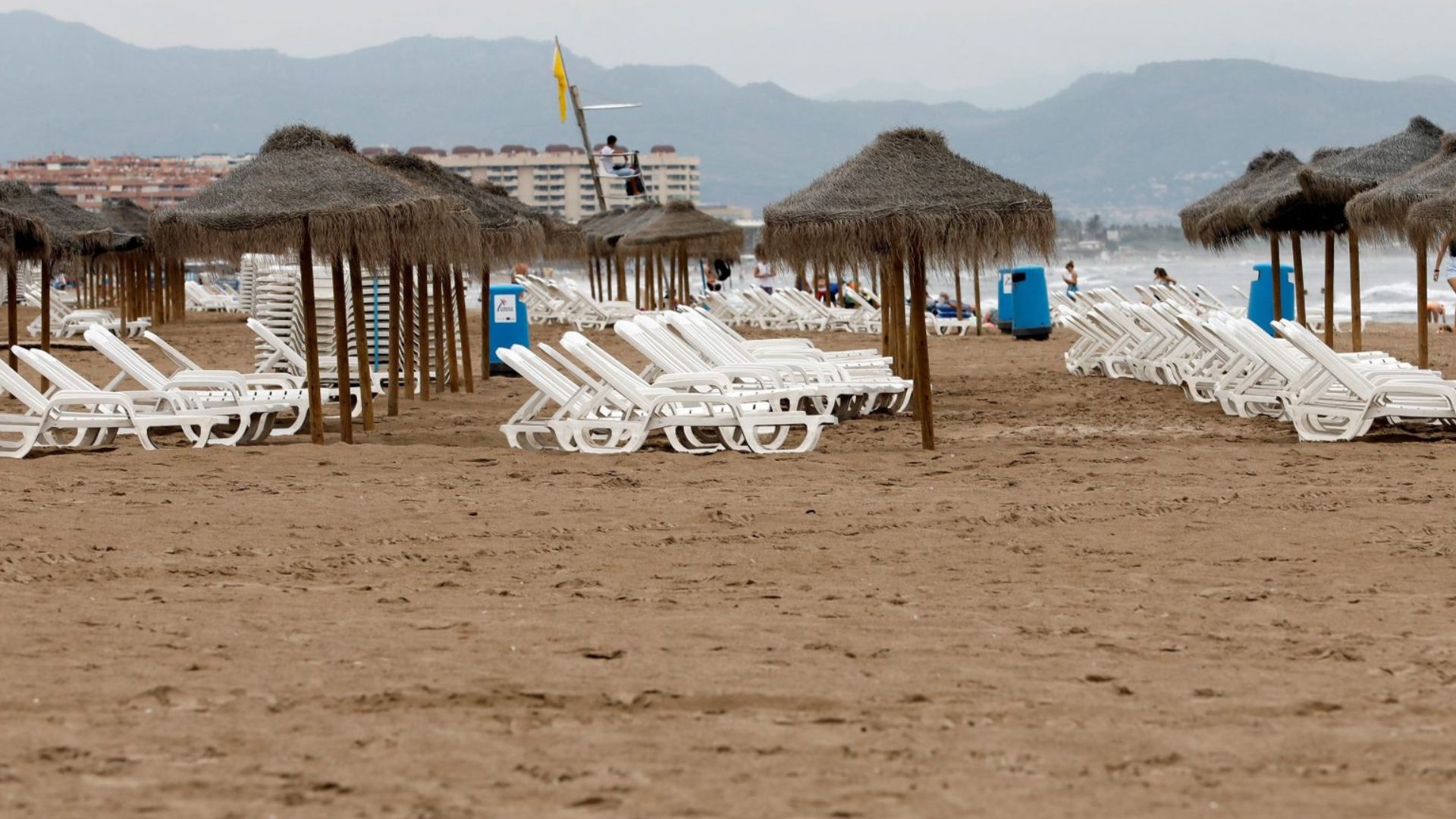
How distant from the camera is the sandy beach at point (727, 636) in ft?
10.2

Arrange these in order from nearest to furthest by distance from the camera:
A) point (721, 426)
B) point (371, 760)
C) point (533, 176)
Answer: point (371, 760) → point (721, 426) → point (533, 176)

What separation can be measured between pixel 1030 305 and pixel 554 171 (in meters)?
120

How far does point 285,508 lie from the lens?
6773mm

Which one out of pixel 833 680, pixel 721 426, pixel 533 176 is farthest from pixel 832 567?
pixel 533 176

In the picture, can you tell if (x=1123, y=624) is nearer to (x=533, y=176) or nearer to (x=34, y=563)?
(x=34, y=563)

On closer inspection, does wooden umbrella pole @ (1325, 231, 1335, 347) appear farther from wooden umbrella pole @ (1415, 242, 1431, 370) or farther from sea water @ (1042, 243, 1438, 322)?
wooden umbrella pole @ (1415, 242, 1431, 370)

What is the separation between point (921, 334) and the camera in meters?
9.26

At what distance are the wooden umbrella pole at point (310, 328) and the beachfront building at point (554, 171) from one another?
344 feet

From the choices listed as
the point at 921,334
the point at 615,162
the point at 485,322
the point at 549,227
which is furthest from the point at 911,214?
the point at 615,162

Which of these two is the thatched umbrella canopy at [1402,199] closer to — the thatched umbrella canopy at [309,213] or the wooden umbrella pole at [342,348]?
the thatched umbrella canopy at [309,213]

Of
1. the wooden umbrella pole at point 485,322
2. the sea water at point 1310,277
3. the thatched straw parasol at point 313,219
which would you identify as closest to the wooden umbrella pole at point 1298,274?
the sea water at point 1310,277

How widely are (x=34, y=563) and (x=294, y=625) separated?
1434 millimetres

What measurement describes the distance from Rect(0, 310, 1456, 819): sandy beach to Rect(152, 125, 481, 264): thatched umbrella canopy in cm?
123

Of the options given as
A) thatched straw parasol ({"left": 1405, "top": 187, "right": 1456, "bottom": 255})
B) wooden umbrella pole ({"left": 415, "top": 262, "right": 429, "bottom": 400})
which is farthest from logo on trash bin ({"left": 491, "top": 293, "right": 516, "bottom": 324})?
thatched straw parasol ({"left": 1405, "top": 187, "right": 1456, "bottom": 255})
